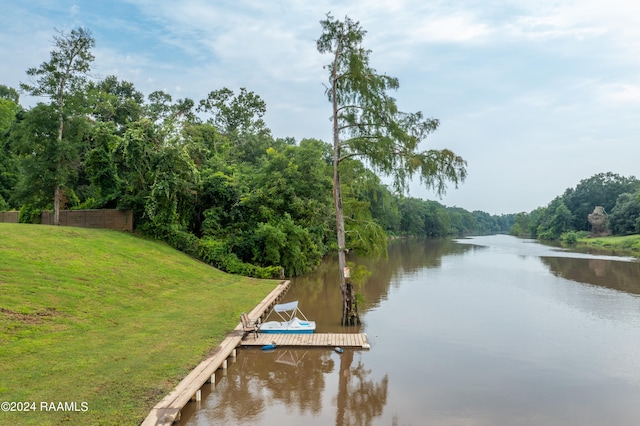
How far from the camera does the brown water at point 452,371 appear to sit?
8812 mm

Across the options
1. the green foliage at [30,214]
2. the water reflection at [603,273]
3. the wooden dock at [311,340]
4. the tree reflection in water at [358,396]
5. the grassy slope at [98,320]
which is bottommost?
the tree reflection in water at [358,396]

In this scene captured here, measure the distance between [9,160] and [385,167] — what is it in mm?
43727

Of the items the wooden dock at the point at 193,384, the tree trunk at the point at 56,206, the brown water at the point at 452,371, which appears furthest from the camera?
the tree trunk at the point at 56,206

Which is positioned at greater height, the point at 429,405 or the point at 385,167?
the point at 385,167

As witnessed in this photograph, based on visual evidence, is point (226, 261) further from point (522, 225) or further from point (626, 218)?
point (522, 225)

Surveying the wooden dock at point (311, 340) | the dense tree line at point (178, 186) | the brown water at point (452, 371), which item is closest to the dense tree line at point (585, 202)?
the dense tree line at point (178, 186)

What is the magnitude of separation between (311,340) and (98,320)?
6554mm

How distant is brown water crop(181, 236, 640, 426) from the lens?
8812 millimetres

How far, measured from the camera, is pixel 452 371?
Result: 37.8 feet

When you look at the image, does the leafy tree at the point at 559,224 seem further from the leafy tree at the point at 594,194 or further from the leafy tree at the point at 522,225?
the leafy tree at the point at 522,225

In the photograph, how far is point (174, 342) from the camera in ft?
36.4

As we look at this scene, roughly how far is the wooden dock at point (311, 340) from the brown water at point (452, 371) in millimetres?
305

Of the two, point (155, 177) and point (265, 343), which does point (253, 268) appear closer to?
point (155, 177)

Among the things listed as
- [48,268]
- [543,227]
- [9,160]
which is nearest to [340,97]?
[48,268]
